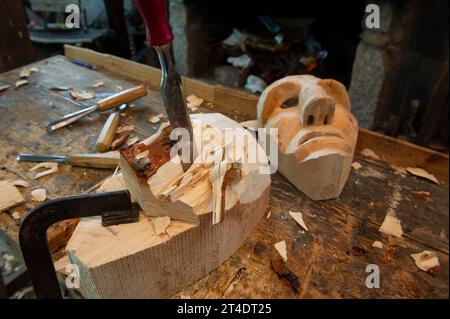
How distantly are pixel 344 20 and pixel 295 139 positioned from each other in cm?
175

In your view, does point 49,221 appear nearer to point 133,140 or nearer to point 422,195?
point 133,140

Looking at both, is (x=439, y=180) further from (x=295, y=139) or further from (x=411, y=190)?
(x=295, y=139)

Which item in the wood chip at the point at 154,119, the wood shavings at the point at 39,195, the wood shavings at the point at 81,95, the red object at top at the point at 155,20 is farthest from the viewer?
the wood shavings at the point at 81,95

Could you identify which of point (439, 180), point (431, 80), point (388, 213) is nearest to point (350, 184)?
point (388, 213)

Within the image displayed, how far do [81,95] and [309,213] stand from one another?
987 mm

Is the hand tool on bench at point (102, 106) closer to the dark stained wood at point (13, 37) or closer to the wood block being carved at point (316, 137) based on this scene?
the wood block being carved at point (316, 137)

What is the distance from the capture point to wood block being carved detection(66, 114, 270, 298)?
66 cm

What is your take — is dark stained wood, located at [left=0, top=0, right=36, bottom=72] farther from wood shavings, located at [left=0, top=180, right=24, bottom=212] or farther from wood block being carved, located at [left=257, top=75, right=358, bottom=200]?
wood block being carved, located at [left=257, top=75, right=358, bottom=200]

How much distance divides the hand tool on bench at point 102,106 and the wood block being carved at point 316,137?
0.52 meters

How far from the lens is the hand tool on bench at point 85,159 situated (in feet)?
3.23

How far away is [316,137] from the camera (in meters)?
0.89

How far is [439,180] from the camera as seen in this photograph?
1.01m

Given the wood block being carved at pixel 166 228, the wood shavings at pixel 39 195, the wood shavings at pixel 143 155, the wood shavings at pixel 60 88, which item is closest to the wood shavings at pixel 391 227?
the wood block being carved at pixel 166 228

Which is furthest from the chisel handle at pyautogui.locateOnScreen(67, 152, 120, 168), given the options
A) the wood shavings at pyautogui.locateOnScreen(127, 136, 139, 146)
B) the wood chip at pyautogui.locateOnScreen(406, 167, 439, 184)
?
the wood chip at pyautogui.locateOnScreen(406, 167, 439, 184)
